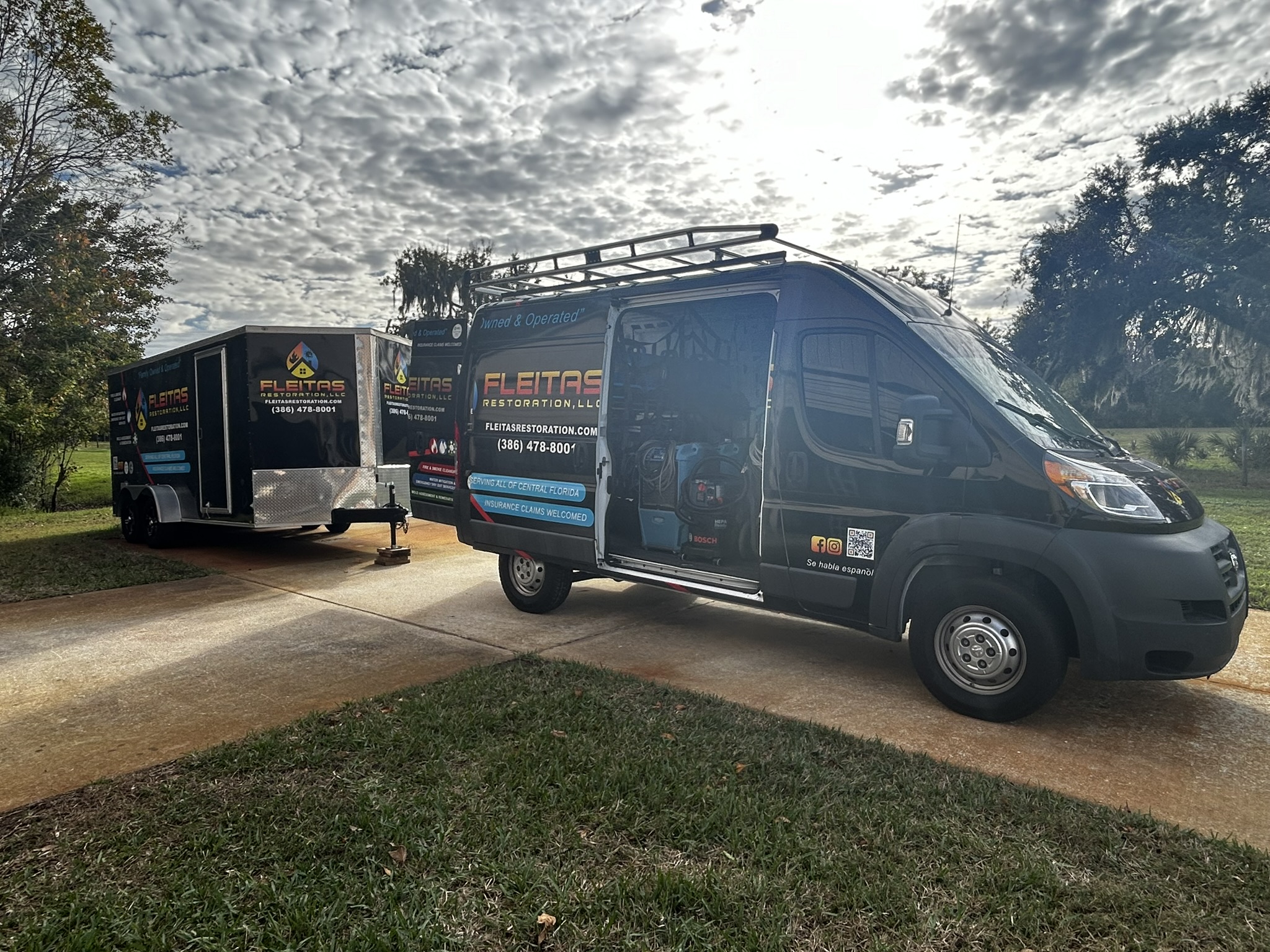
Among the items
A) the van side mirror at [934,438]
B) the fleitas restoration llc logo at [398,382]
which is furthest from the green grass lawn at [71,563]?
the van side mirror at [934,438]

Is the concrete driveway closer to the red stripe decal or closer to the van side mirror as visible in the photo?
the red stripe decal

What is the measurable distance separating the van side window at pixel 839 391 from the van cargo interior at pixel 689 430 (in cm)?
65

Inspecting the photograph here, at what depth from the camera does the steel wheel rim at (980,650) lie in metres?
4.11

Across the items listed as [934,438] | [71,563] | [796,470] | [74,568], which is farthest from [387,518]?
[934,438]

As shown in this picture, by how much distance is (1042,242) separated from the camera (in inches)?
964

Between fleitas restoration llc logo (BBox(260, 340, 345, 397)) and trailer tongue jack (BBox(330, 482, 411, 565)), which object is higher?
fleitas restoration llc logo (BBox(260, 340, 345, 397))

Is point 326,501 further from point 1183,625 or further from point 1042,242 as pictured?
point 1042,242

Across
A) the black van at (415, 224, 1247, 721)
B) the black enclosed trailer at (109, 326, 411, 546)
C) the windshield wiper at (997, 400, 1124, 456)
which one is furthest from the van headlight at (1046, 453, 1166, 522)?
the black enclosed trailer at (109, 326, 411, 546)

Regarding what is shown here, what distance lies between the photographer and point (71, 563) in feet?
30.8

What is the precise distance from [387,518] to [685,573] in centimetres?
524

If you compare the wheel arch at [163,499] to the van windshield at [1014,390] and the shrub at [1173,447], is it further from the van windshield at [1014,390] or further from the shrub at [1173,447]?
the shrub at [1173,447]

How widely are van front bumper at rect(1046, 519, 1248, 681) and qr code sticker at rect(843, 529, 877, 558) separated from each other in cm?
94

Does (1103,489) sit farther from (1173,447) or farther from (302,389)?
(1173,447)

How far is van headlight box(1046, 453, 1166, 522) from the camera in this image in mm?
3854
